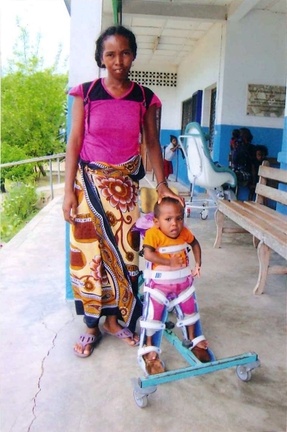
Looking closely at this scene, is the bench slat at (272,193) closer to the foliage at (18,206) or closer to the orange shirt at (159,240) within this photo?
the orange shirt at (159,240)

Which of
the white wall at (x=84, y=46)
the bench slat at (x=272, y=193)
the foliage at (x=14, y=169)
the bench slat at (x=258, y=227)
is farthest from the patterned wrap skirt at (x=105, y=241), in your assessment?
the foliage at (x=14, y=169)

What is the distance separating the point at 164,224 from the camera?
1874 mm

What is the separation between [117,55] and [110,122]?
0.95 feet

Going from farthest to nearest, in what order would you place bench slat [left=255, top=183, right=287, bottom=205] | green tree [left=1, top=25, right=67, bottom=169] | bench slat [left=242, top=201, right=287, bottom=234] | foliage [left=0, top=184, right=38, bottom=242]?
green tree [left=1, top=25, right=67, bottom=169]
foliage [left=0, top=184, right=38, bottom=242]
bench slat [left=255, top=183, right=287, bottom=205]
bench slat [left=242, top=201, right=287, bottom=234]

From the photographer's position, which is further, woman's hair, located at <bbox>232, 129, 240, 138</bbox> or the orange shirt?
woman's hair, located at <bbox>232, 129, 240, 138</bbox>

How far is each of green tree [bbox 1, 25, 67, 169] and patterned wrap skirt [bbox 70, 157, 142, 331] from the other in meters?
11.8

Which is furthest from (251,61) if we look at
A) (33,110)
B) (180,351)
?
(33,110)

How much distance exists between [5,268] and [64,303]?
84cm

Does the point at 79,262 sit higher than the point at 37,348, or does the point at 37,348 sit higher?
the point at 79,262

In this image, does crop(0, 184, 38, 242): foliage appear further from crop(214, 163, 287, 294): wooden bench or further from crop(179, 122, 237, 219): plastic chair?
crop(214, 163, 287, 294): wooden bench

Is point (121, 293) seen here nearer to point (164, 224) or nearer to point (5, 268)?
point (164, 224)

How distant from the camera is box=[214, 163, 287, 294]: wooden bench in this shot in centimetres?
275

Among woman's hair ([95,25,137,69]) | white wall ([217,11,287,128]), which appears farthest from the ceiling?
woman's hair ([95,25,137,69])

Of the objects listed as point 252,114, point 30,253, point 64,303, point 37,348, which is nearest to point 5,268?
point 30,253
